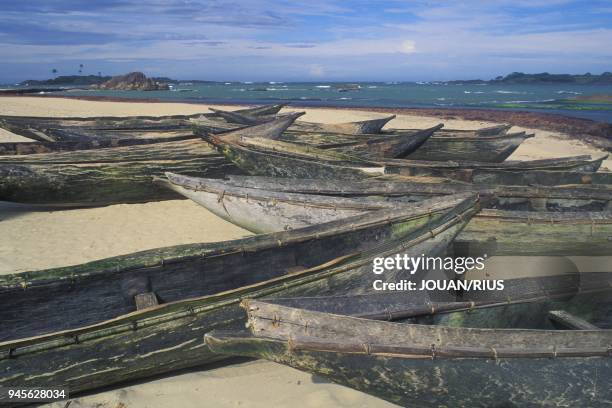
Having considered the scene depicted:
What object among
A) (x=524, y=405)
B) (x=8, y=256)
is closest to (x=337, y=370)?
(x=524, y=405)

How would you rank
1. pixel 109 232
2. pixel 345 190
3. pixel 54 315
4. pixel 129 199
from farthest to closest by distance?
pixel 129 199
pixel 109 232
pixel 345 190
pixel 54 315

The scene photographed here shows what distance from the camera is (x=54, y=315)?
3664mm

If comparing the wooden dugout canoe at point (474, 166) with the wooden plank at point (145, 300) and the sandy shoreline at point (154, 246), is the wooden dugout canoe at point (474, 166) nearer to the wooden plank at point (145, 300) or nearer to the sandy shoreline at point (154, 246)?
the sandy shoreline at point (154, 246)

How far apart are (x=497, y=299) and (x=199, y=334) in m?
2.12

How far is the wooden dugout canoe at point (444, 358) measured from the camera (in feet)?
8.16

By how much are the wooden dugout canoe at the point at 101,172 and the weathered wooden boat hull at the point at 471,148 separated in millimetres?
4165

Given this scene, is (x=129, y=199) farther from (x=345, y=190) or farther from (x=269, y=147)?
(x=345, y=190)

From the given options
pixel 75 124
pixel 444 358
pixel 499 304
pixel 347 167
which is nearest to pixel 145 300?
pixel 444 358

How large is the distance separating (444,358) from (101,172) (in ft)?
21.3

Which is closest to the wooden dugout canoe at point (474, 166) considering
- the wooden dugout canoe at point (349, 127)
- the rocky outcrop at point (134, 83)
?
the wooden dugout canoe at point (349, 127)

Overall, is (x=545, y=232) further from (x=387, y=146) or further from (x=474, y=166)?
(x=387, y=146)

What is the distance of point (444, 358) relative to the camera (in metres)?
2.48

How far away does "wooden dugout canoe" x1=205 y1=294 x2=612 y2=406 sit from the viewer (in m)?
2.49

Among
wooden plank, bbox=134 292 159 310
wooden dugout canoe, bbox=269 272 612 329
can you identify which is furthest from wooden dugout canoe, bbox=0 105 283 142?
wooden dugout canoe, bbox=269 272 612 329
